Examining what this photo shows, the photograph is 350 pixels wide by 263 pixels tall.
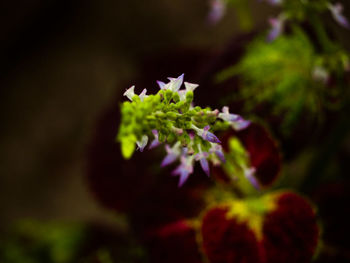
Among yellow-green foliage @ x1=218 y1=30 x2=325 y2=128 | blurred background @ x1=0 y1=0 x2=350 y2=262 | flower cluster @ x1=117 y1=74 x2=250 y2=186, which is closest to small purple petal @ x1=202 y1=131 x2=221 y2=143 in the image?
flower cluster @ x1=117 y1=74 x2=250 y2=186

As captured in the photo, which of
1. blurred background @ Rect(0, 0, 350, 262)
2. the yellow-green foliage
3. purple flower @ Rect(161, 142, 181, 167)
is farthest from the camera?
blurred background @ Rect(0, 0, 350, 262)

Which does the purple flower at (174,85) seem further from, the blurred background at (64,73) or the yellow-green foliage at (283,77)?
the blurred background at (64,73)

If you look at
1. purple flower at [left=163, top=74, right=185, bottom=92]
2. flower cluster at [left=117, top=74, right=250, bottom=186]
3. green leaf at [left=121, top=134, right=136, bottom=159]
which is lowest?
green leaf at [left=121, top=134, right=136, bottom=159]

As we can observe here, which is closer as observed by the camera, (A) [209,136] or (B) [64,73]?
(A) [209,136]

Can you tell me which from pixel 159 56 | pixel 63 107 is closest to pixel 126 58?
pixel 63 107

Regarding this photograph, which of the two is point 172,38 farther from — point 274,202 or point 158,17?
point 274,202

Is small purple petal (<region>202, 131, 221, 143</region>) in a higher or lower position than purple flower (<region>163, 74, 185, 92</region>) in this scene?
lower

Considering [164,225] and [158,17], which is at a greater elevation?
[158,17]

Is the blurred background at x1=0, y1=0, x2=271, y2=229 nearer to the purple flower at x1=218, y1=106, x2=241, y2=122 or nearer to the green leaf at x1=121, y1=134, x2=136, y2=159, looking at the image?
the purple flower at x1=218, y1=106, x2=241, y2=122

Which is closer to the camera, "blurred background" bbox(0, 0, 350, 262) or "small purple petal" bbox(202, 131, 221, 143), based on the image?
"small purple petal" bbox(202, 131, 221, 143)

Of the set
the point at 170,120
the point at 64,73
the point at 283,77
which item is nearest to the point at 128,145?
the point at 170,120

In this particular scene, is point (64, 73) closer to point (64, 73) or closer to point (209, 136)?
point (64, 73)
